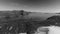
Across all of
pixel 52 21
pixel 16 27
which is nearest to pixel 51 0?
pixel 52 21

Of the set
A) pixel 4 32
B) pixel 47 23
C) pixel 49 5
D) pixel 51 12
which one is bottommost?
pixel 4 32

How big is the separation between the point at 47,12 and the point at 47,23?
6.6 inches

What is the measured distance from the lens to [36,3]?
4.29 feet

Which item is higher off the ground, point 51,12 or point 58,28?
point 51,12

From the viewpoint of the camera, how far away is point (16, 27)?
128 centimetres

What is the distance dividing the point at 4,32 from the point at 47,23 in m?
0.65

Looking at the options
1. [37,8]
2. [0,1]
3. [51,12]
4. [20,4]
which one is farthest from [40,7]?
[0,1]

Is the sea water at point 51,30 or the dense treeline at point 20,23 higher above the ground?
the dense treeline at point 20,23

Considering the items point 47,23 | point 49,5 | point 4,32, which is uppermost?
point 49,5

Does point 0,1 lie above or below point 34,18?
above

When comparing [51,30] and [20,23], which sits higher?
[20,23]

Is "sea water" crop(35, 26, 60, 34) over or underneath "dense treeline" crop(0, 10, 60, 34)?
underneath

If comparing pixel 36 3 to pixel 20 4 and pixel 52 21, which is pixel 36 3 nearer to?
pixel 20 4

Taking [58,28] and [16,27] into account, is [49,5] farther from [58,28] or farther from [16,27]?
[16,27]
